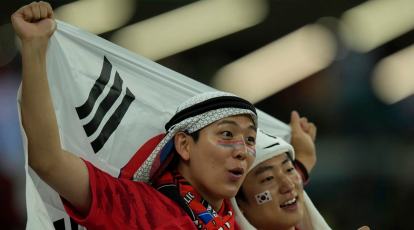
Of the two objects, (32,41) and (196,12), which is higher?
(32,41)

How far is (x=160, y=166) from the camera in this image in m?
1.99

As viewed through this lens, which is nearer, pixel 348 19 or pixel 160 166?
pixel 160 166

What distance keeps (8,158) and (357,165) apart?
85.1 inches

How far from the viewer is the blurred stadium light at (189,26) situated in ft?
15.6

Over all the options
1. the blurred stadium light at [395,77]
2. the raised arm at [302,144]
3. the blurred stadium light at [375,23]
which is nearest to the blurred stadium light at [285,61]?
the blurred stadium light at [375,23]

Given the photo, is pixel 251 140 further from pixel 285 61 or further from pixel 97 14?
pixel 285 61

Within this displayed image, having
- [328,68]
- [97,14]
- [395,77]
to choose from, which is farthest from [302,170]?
[395,77]

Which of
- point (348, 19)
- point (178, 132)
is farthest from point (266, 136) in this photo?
point (348, 19)

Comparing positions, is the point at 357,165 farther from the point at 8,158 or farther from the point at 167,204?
the point at 167,204

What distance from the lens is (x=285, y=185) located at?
2.29m

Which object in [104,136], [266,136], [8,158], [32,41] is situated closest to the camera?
[32,41]

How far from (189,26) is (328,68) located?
3.21 ft

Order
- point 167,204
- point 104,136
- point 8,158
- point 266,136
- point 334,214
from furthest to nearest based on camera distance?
1. point 334,214
2. point 8,158
3. point 266,136
4. point 104,136
5. point 167,204

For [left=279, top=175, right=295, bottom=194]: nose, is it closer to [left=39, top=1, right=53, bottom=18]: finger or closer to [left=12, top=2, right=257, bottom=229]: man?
[left=12, top=2, right=257, bottom=229]: man
